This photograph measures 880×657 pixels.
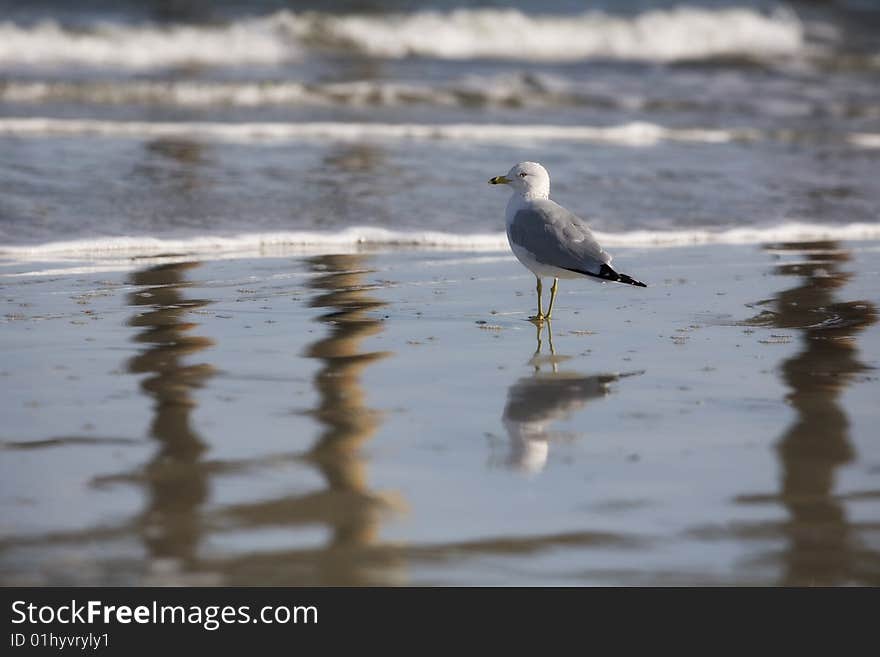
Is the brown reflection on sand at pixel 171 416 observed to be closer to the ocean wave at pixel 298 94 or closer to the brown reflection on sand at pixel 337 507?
the brown reflection on sand at pixel 337 507

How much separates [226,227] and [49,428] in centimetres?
450

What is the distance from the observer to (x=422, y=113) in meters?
15.9

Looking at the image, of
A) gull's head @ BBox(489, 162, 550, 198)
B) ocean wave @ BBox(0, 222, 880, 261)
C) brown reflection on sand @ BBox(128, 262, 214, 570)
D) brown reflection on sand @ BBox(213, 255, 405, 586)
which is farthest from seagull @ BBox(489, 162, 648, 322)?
ocean wave @ BBox(0, 222, 880, 261)

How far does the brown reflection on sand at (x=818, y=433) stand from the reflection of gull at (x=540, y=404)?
609mm

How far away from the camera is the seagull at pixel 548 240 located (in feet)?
18.3

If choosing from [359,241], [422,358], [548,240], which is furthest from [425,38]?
[422,358]

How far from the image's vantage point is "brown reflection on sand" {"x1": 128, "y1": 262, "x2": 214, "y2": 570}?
3.16 m

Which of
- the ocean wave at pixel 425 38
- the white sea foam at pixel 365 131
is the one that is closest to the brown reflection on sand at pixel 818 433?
the white sea foam at pixel 365 131

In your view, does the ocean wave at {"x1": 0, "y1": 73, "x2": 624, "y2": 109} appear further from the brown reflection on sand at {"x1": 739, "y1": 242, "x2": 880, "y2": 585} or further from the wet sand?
the brown reflection on sand at {"x1": 739, "y1": 242, "x2": 880, "y2": 585}

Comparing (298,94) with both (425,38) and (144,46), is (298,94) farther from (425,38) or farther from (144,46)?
(425,38)

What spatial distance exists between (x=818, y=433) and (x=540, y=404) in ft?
2.81
